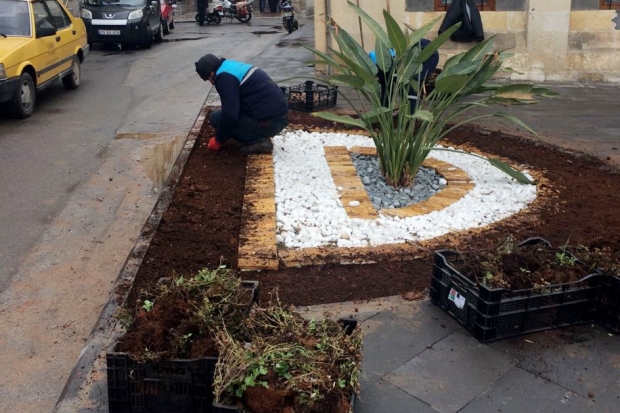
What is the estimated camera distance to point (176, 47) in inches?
781

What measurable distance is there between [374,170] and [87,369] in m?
4.20

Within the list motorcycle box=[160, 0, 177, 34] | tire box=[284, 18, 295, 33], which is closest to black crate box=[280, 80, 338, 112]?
motorcycle box=[160, 0, 177, 34]

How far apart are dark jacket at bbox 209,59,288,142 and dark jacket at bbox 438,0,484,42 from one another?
6.30 metres

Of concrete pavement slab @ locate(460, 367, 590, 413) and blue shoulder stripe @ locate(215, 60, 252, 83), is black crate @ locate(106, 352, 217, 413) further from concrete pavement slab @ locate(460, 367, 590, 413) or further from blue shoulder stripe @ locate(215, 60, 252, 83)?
blue shoulder stripe @ locate(215, 60, 252, 83)

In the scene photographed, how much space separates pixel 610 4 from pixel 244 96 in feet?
29.7

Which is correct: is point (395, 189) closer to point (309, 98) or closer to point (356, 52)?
point (356, 52)

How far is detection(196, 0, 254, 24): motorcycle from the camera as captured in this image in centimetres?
2872

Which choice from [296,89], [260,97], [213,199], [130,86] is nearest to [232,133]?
[260,97]

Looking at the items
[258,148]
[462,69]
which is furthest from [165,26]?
[462,69]

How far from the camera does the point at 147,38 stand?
19234 mm

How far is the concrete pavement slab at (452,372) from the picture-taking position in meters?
3.70

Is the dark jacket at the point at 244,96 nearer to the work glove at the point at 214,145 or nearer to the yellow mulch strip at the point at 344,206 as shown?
the work glove at the point at 214,145

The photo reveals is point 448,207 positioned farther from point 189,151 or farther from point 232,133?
point 189,151

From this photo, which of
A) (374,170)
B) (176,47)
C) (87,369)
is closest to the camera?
(87,369)
